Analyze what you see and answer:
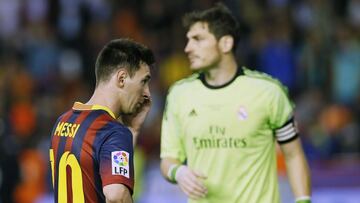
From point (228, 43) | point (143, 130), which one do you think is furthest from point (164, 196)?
point (228, 43)

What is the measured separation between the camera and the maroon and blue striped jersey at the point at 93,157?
5.67 m

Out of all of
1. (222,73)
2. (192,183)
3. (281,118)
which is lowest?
(192,183)

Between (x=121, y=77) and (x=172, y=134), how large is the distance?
2.08 meters

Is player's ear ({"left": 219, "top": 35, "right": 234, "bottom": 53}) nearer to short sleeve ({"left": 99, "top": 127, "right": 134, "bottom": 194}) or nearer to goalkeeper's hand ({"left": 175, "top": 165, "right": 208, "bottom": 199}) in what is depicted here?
goalkeeper's hand ({"left": 175, "top": 165, "right": 208, "bottom": 199})

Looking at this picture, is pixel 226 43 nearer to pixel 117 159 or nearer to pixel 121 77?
pixel 121 77

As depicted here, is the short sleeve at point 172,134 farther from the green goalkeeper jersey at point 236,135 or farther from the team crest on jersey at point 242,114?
the team crest on jersey at point 242,114

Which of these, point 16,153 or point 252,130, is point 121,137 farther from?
point 16,153

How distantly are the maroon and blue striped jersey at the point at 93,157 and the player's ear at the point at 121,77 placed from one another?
0.55 ft

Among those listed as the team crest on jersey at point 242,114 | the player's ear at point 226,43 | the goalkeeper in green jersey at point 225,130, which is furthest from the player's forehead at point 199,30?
the team crest on jersey at point 242,114

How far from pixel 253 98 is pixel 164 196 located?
503 centimetres

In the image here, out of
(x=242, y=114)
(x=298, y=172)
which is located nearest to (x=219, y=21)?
(x=242, y=114)

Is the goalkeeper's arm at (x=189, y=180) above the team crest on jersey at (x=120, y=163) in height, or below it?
below

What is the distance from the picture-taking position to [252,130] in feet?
25.1

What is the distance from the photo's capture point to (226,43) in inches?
315
